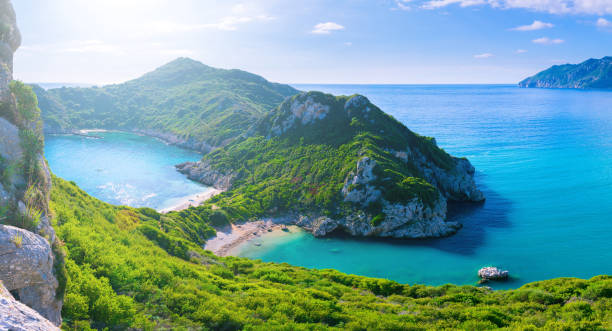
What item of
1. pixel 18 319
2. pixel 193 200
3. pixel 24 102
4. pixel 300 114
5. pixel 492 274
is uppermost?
pixel 300 114

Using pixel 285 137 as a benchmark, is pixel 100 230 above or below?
below

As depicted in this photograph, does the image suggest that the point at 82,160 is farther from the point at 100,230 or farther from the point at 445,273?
the point at 445,273

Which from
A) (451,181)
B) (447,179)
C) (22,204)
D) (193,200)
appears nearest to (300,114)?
(193,200)

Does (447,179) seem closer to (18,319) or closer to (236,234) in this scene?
(236,234)

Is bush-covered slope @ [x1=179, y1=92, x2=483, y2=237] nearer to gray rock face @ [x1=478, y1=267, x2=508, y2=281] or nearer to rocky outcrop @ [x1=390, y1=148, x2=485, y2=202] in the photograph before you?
rocky outcrop @ [x1=390, y1=148, x2=485, y2=202]

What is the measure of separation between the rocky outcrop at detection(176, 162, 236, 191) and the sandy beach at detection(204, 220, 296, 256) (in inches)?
1005

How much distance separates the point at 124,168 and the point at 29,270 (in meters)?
110

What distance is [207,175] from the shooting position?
97688mm

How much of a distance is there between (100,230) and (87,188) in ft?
237

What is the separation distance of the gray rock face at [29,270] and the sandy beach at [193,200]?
2380 inches

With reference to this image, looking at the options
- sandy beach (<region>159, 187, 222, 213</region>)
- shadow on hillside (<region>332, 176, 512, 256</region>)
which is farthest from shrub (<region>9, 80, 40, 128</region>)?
sandy beach (<region>159, 187, 222, 213</region>)

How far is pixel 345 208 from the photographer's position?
64188mm

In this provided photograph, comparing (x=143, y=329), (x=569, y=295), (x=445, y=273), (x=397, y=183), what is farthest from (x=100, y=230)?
(x=397, y=183)

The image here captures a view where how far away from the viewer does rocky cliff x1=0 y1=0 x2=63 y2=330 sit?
1269 centimetres
